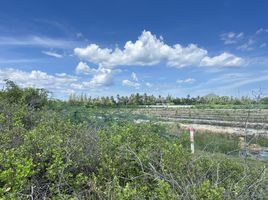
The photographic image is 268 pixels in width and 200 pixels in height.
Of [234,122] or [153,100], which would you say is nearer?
[234,122]

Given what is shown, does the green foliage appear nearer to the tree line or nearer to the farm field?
the farm field

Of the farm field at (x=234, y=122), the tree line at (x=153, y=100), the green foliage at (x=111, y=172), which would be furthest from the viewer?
the tree line at (x=153, y=100)

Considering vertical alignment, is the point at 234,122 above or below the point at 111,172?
below

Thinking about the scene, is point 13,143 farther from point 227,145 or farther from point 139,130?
point 227,145

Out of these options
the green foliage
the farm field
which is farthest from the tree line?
the green foliage

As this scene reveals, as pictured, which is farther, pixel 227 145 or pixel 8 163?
pixel 227 145

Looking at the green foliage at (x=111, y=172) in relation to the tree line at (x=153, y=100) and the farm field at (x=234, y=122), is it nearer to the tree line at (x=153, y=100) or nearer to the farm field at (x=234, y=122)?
the farm field at (x=234, y=122)

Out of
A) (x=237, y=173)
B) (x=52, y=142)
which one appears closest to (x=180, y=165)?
(x=237, y=173)

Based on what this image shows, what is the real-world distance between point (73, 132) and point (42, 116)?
75.6 inches

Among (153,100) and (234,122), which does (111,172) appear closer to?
(234,122)

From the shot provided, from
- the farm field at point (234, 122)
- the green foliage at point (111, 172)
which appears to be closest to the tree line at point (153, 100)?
the farm field at point (234, 122)

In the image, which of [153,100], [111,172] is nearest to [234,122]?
[111,172]

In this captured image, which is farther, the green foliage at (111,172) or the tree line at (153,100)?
the tree line at (153,100)

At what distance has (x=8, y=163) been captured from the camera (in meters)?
3.13
